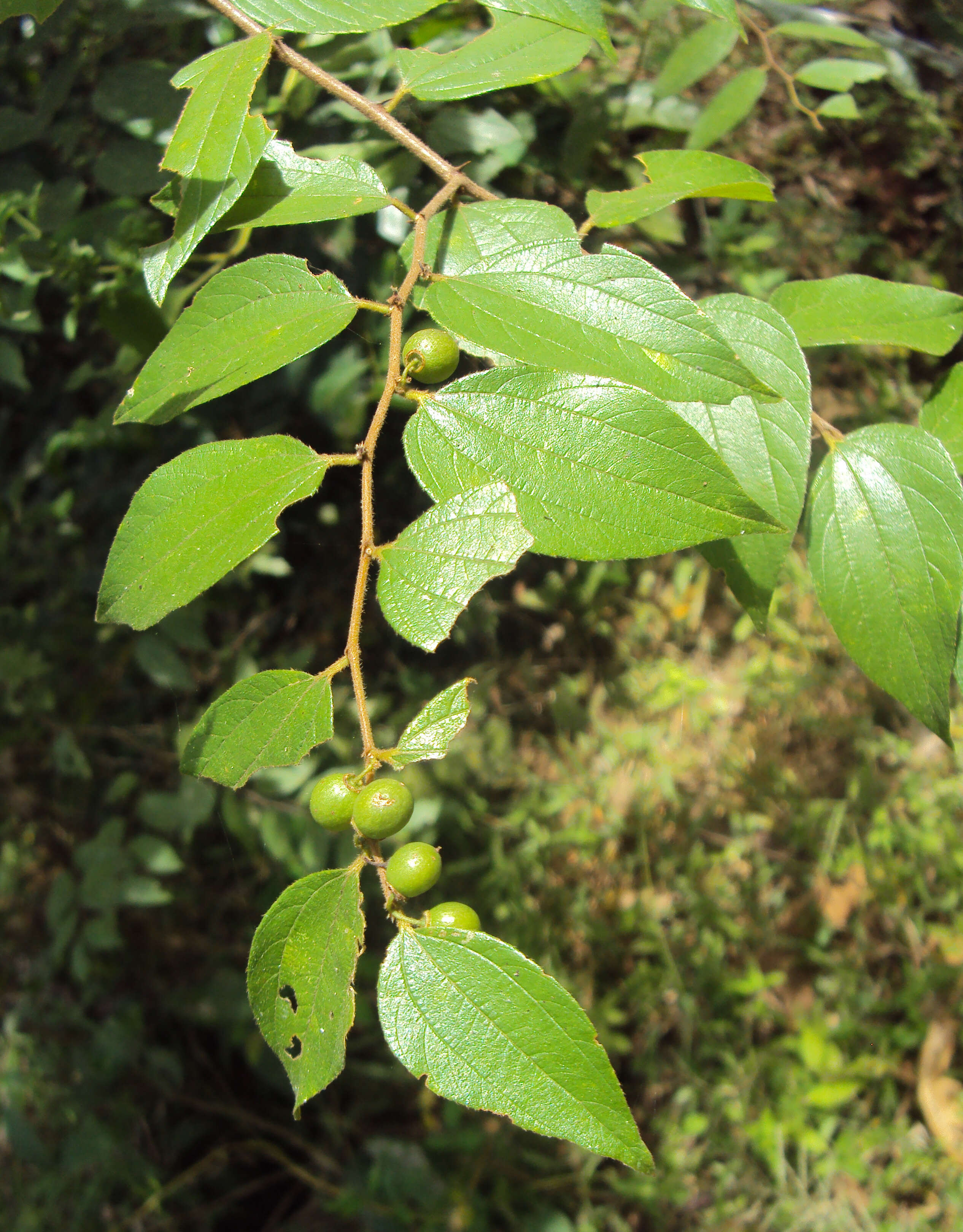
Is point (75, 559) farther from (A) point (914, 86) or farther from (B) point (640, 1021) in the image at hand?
(A) point (914, 86)

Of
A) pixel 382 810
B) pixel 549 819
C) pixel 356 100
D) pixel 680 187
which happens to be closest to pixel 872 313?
pixel 680 187

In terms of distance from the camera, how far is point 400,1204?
1881mm

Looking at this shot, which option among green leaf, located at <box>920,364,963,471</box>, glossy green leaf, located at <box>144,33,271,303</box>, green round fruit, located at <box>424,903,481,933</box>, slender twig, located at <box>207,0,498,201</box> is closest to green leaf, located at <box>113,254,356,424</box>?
glossy green leaf, located at <box>144,33,271,303</box>

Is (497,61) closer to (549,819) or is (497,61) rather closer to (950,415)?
(950,415)

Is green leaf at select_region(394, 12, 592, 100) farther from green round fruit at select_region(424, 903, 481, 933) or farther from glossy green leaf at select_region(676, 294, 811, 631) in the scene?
green round fruit at select_region(424, 903, 481, 933)

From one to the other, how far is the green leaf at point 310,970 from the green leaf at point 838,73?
4.27 ft

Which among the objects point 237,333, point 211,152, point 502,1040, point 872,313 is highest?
point 211,152

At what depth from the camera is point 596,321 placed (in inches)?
25.4

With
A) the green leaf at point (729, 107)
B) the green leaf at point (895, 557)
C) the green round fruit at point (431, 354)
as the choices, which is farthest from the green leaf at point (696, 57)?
the green round fruit at point (431, 354)

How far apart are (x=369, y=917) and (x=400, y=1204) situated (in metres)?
0.59

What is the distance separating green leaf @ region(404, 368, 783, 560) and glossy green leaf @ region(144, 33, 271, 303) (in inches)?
8.8

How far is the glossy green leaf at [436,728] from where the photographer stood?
2.14 feet

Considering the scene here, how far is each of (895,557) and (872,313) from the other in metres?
0.23

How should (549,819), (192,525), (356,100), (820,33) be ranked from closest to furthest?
(192,525), (356,100), (820,33), (549,819)
